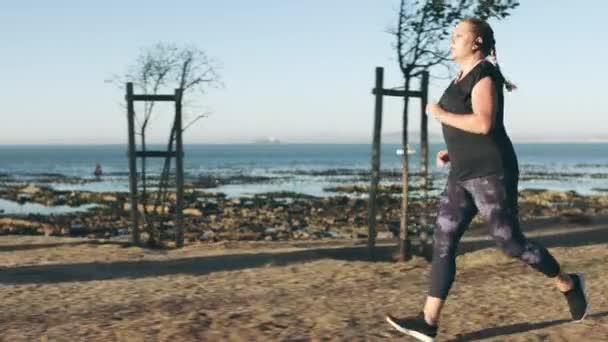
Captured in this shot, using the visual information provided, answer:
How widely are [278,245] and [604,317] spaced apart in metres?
9.37

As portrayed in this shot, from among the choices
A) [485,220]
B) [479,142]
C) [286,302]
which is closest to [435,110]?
[479,142]

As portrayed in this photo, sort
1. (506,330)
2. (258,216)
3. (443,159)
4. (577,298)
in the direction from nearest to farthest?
(443,159)
(577,298)
(506,330)
(258,216)

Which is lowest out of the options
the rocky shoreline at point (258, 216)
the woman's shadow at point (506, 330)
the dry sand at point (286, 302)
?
the rocky shoreline at point (258, 216)

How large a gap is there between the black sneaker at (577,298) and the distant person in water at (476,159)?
1.39ft

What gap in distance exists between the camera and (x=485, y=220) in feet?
16.5

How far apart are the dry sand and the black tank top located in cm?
134

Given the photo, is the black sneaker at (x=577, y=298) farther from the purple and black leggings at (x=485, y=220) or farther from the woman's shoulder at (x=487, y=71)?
the woman's shoulder at (x=487, y=71)

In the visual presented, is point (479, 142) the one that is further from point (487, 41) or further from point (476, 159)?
point (487, 41)

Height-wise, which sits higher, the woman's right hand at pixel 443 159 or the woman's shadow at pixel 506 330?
the woman's right hand at pixel 443 159

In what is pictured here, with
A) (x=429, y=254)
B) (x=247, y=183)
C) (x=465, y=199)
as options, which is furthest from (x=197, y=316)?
(x=247, y=183)

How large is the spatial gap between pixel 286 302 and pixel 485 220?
2.50 metres

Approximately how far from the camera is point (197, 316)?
6277mm

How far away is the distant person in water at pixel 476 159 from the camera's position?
488 cm

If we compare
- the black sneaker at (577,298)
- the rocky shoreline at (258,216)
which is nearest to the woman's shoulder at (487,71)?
the black sneaker at (577,298)
